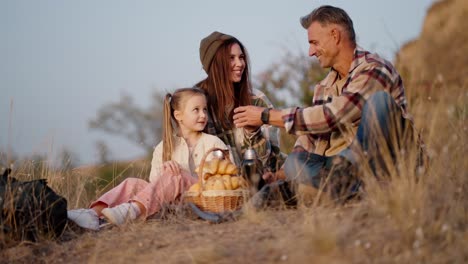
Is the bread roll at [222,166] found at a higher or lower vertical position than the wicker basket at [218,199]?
higher

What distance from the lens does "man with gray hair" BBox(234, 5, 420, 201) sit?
452 cm

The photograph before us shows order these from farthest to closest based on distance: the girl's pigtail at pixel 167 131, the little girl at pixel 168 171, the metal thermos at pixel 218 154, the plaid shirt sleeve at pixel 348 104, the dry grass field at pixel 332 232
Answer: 1. the girl's pigtail at pixel 167 131
2. the metal thermos at pixel 218 154
3. the little girl at pixel 168 171
4. the plaid shirt sleeve at pixel 348 104
5. the dry grass field at pixel 332 232

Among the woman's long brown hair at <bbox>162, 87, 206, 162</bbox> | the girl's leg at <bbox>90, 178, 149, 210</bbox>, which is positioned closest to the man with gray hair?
the woman's long brown hair at <bbox>162, 87, 206, 162</bbox>

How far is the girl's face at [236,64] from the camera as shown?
21.7 feet

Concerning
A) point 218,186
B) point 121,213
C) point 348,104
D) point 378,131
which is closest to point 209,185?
point 218,186

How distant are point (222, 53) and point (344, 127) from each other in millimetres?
1884

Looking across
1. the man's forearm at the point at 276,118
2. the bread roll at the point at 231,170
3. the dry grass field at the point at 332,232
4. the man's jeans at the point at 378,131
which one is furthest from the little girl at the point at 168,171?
the man's jeans at the point at 378,131

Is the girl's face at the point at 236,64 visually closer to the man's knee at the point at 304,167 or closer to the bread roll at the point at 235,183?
the bread roll at the point at 235,183

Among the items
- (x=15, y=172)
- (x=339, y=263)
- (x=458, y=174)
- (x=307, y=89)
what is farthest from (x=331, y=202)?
(x=307, y=89)

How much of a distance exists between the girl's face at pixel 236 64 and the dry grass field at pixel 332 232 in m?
1.75

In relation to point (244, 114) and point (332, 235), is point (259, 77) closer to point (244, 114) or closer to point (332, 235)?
point (244, 114)

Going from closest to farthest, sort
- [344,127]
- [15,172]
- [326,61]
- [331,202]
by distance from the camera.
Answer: [331,202] → [344,127] → [326,61] → [15,172]

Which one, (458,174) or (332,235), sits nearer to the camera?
(332,235)

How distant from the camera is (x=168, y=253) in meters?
4.12
